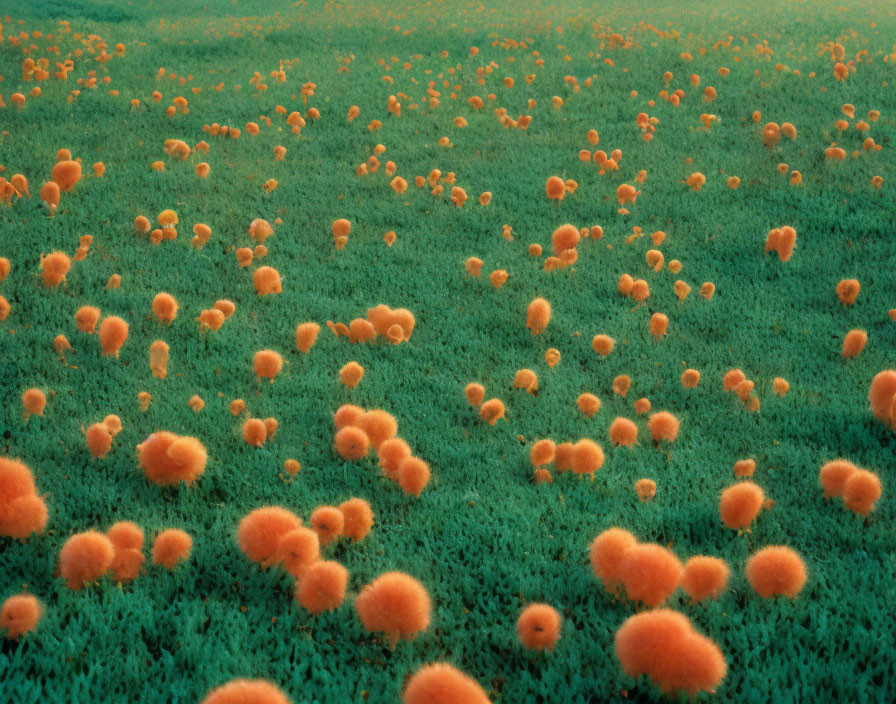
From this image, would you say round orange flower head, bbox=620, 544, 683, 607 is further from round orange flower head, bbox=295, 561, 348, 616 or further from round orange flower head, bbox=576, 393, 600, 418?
round orange flower head, bbox=576, 393, 600, 418

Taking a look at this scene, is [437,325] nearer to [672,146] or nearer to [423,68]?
[672,146]

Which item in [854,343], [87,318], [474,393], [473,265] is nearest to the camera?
[474,393]

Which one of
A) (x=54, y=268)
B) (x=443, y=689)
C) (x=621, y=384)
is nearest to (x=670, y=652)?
(x=443, y=689)

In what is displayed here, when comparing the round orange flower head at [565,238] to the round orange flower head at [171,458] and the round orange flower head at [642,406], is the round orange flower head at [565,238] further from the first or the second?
the round orange flower head at [171,458]

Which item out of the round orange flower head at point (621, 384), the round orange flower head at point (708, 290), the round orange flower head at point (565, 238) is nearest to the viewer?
the round orange flower head at point (621, 384)

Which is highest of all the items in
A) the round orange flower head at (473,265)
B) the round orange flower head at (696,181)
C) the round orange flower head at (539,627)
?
the round orange flower head at (696,181)

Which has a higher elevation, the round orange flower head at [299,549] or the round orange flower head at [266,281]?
the round orange flower head at [266,281]

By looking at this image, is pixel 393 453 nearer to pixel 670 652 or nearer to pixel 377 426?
pixel 377 426

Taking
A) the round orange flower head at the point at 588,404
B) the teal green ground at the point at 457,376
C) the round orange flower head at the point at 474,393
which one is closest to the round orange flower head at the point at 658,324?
the teal green ground at the point at 457,376
